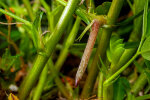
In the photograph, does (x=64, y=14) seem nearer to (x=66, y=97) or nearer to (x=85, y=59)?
(x=85, y=59)

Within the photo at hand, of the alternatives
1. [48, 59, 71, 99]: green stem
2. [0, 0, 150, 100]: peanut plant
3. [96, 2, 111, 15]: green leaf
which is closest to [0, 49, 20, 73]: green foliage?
[0, 0, 150, 100]: peanut plant

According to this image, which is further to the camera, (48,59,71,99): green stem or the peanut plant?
(48,59,71,99): green stem

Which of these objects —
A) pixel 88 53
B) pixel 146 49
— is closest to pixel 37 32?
pixel 88 53

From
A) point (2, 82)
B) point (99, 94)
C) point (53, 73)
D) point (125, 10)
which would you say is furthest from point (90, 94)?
point (125, 10)

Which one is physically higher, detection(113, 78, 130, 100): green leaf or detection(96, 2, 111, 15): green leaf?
detection(96, 2, 111, 15): green leaf

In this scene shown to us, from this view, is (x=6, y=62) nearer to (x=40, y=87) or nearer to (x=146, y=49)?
(x=40, y=87)

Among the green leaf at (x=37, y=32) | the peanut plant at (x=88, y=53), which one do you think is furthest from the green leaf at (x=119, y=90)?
the green leaf at (x=37, y=32)

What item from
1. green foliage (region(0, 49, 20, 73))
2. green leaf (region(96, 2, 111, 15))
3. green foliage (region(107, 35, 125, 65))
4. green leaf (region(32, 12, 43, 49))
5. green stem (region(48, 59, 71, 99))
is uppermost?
green leaf (region(96, 2, 111, 15))

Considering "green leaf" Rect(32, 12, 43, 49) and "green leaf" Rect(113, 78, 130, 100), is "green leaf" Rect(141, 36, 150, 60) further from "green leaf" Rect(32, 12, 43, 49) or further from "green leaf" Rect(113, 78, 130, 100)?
"green leaf" Rect(32, 12, 43, 49)
